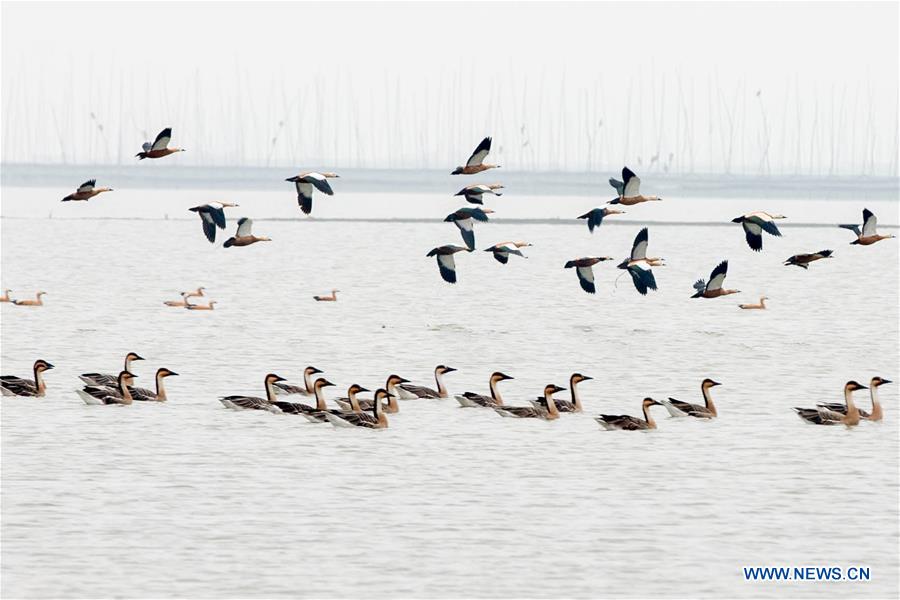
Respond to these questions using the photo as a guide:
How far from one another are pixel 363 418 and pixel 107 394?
5735 millimetres

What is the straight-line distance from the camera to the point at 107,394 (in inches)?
1320

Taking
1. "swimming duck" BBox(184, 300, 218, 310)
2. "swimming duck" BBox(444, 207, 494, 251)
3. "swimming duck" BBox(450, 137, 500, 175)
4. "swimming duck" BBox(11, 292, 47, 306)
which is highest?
"swimming duck" BBox(450, 137, 500, 175)

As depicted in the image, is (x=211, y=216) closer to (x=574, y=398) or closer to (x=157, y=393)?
(x=157, y=393)

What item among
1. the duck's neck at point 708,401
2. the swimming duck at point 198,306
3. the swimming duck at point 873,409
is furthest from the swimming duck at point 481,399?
the swimming duck at point 198,306

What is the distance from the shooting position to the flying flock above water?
98.3 ft

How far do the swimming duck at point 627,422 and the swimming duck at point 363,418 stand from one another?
397 centimetres

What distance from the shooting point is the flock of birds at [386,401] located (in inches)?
1230

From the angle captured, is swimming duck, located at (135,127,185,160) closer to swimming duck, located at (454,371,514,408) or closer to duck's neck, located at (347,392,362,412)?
duck's neck, located at (347,392,362,412)

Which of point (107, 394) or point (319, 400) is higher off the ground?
point (107, 394)

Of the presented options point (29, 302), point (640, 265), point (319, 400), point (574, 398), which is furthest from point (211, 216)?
point (29, 302)

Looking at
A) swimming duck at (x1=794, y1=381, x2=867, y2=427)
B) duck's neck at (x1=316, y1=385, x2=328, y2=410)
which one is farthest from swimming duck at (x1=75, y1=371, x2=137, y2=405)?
swimming duck at (x1=794, y1=381, x2=867, y2=427)

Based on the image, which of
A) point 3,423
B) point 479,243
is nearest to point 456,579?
point 3,423

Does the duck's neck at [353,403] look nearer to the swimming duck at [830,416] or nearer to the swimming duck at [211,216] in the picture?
the swimming duck at [211,216]

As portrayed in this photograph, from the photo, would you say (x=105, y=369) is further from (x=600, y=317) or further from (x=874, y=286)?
(x=874, y=286)
